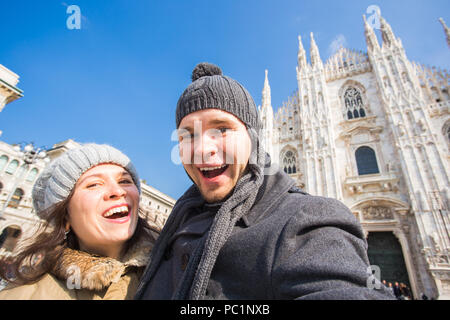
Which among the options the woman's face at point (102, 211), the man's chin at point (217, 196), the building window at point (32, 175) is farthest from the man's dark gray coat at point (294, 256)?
the building window at point (32, 175)

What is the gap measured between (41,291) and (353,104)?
54.8ft

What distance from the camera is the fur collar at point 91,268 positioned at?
4.17 feet

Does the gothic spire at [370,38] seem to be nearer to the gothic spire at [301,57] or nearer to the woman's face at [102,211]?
the gothic spire at [301,57]

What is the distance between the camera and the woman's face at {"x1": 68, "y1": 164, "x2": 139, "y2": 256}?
1.47 metres

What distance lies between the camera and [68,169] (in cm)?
161

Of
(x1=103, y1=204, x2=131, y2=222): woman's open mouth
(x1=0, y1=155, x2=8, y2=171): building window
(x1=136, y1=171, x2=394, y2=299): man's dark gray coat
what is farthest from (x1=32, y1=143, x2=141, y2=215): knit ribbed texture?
(x1=0, y1=155, x2=8, y2=171): building window

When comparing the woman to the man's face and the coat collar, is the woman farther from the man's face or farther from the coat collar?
the coat collar

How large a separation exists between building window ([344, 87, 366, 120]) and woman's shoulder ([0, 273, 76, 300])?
1597 cm

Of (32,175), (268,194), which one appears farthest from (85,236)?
(32,175)

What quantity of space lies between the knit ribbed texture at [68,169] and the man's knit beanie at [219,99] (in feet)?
2.27
